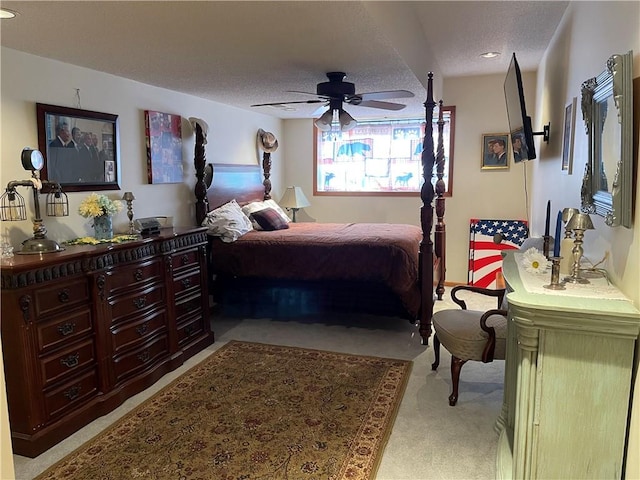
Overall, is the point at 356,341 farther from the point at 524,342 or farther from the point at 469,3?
the point at 469,3

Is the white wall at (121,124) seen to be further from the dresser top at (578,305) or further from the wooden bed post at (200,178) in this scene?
the dresser top at (578,305)

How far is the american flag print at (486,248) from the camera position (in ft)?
18.3

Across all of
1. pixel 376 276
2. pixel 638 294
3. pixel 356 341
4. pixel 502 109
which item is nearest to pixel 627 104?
pixel 638 294

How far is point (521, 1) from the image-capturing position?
3119 millimetres

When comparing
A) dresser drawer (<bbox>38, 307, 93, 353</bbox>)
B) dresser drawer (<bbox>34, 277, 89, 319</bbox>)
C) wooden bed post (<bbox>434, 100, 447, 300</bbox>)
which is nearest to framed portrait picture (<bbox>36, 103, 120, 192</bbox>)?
dresser drawer (<bbox>34, 277, 89, 319</bbox>)

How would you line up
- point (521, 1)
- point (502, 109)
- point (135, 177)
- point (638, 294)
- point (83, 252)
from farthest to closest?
point (502, 109), point (135, 177), point (521, 1), point (83, 252), point (638, 294)

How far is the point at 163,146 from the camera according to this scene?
4.05 metres

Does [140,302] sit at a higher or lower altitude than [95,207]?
lower

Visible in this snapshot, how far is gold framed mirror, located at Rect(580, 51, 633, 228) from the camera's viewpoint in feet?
5.36

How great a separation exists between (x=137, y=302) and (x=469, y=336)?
217 centimetres

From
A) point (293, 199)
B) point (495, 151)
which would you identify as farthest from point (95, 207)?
point (495, 151)

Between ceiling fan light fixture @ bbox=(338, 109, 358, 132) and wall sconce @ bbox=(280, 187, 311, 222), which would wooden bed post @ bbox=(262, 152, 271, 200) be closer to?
wall sconce @ bbox=(280, 187, 311, 222)

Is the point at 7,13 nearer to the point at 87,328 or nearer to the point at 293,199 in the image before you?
the point at 87,328

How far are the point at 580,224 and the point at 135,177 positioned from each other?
127 inches
